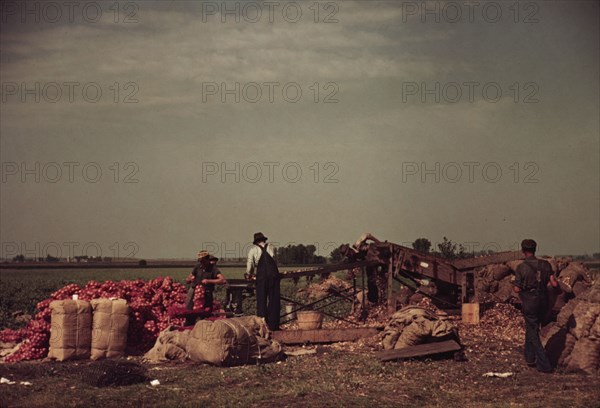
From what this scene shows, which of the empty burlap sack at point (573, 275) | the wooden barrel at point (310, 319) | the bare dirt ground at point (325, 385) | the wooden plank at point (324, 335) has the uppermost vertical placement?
the empty burlap sack at point (573, 275)

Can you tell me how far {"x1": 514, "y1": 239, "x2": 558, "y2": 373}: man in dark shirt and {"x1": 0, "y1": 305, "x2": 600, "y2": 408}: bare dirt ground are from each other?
11.1 inches

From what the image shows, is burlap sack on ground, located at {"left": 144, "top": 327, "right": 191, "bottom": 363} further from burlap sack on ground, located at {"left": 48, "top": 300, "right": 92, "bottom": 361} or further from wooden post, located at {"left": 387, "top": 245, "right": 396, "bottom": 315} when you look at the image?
wooden post, located at {"left": 387, "top": 245, "right": 396, "bottom": 315}

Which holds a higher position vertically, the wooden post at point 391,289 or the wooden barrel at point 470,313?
the wooden post at point 391,289

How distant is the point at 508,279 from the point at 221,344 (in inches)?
425

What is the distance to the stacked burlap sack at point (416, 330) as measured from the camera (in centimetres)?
1391

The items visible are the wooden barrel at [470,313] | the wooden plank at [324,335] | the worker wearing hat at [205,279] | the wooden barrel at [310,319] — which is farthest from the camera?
the wooden barrel at [470,313]

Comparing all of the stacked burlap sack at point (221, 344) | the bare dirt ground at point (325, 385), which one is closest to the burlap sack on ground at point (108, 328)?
the bare dirt ground at point (325, 385)

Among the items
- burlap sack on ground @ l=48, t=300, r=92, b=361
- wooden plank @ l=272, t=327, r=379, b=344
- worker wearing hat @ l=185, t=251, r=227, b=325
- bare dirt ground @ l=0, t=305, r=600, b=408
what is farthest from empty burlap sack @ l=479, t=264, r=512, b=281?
burlap sack on ground @ l=48, t=300, r=92, b=361

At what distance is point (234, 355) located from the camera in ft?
42.8

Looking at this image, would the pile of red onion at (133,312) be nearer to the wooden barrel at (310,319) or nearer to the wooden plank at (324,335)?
the wooden plank at (324,335)

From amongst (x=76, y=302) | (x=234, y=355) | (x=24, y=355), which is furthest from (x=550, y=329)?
(x=24, y=355)

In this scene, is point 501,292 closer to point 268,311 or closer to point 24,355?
point 268,311

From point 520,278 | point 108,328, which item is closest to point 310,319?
point 108,328

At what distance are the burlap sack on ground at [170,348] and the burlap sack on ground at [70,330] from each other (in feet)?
3.93
